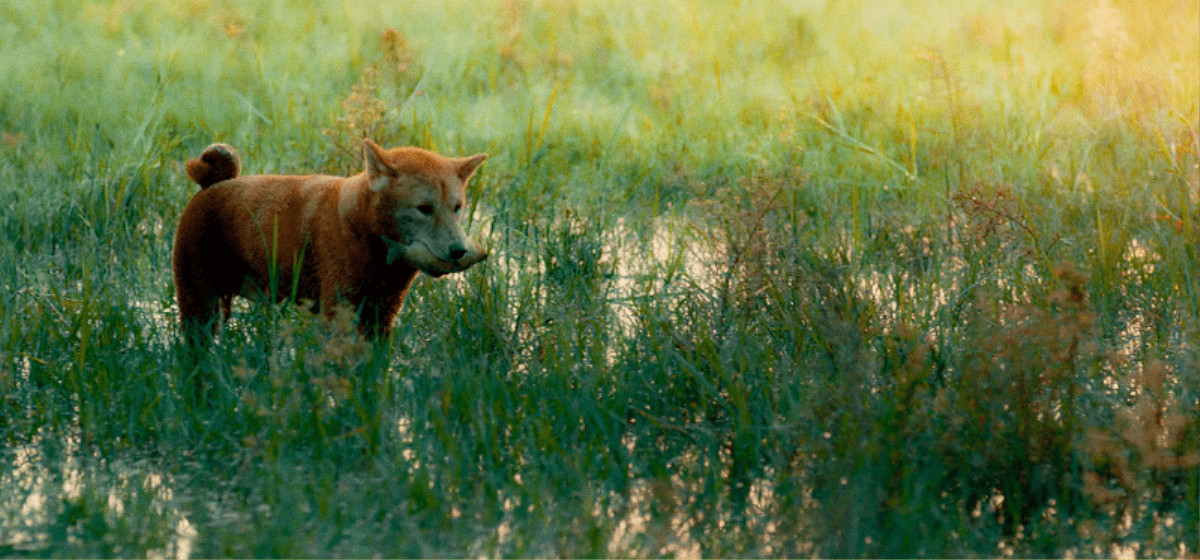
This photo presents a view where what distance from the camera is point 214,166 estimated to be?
16.6 feet

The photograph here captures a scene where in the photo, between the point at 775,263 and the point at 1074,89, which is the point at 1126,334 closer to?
the point at 775,263

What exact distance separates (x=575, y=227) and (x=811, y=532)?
2775 mm

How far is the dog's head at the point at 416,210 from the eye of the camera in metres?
4.30

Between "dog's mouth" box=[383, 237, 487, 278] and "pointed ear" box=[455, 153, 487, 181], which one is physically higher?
"pointed ear" box=[455, 153, 487, 181]

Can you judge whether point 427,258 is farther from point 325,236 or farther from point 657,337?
point 657,337

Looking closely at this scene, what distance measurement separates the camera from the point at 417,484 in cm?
342

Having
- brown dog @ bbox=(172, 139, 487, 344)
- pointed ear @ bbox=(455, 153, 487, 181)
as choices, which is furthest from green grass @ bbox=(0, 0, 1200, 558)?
pointed ear @ bbox=(455, 153, 487, 181)

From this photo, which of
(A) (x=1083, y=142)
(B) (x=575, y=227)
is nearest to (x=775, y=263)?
(B) (x=575, y=227)

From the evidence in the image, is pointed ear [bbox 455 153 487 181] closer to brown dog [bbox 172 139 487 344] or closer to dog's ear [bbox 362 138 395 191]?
brown dog [bbox 172 139 487 344]

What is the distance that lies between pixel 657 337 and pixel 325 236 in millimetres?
1230

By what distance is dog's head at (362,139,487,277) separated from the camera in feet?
14.1

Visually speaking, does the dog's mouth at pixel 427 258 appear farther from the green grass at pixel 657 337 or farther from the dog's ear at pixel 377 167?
the green grass at pixel 657 337

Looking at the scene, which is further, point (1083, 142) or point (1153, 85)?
point (1083, 142)

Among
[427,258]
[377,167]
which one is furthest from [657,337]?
[377,167]
